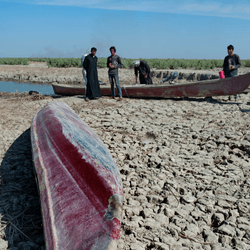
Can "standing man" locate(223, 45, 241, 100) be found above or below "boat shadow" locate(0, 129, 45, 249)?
above

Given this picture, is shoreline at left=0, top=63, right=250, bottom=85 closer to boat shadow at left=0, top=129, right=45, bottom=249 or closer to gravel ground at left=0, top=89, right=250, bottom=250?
gravel ground at left=0, top=89, right=250, bottom=250

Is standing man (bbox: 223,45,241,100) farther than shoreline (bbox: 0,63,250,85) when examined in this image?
No

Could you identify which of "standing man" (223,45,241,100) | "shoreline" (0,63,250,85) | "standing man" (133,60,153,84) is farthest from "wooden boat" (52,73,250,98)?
"shoreline" (0,63,250,85)

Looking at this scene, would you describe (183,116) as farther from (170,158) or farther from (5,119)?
(5,119)

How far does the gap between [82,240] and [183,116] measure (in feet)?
16.6

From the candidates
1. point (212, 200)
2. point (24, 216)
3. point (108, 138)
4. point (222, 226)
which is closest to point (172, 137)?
point (108, 138)

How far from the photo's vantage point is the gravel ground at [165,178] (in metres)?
2.48

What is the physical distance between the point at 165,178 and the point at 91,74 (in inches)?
215

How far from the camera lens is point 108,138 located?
16.8 ft

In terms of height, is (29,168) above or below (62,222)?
below

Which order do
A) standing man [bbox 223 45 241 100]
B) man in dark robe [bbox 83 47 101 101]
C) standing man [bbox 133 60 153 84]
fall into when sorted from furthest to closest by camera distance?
1. standing man [bbox 133 60 153 84]
2. man in dark robe [bbox 83 47 101 101]
3. standing man [bbox 223 45 241 100]

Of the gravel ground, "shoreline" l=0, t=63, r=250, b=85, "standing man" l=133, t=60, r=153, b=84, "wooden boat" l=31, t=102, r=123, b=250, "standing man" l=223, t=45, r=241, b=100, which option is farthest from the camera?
"shoreline" l=0, t=63, r=250, b=85

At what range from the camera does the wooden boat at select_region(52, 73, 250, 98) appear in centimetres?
720

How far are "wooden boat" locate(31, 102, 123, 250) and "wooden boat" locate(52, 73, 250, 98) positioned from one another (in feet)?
17.8
